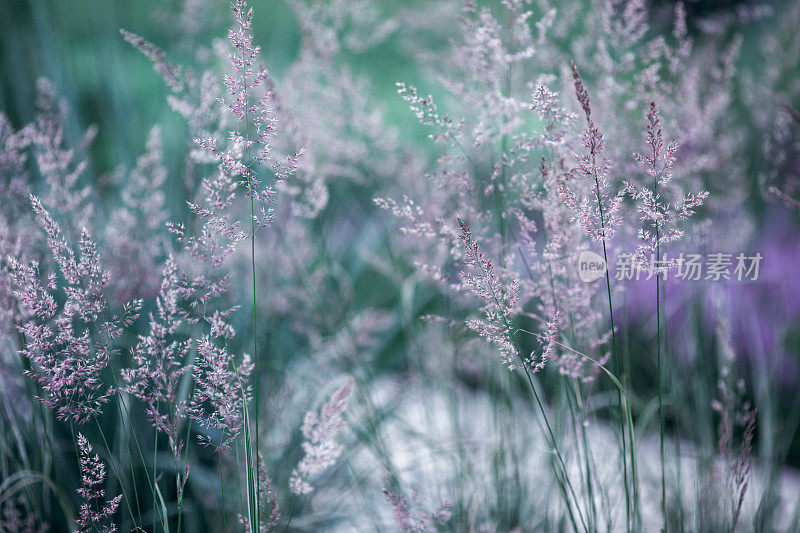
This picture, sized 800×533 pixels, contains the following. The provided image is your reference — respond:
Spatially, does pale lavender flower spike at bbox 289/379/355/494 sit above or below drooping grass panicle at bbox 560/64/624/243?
below

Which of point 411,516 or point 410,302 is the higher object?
point 410,302

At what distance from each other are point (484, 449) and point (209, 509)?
1.91 ft

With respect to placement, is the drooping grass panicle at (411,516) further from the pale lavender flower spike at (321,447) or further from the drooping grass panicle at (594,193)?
the drooping grass panicle at (594,193)

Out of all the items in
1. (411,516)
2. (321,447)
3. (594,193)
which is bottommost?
(411,516)

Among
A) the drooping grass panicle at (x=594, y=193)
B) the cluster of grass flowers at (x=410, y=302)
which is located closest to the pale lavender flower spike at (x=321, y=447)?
the cluster of grass flowers at (x=410, y=302)

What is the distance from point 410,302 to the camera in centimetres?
112

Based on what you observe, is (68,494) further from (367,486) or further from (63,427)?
(367,486)

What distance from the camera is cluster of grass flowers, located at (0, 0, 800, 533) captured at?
1.87 ft

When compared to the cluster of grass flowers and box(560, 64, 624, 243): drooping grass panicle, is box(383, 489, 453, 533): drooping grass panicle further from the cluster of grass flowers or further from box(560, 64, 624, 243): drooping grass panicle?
box(560, 64, 624, 243): drooping grass panicle

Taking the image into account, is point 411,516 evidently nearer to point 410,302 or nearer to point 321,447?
point 321,447

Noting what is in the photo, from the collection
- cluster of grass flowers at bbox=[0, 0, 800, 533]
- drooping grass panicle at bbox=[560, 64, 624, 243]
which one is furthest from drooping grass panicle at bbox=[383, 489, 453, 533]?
drooping grass panicle at bbox=[560, 64, 624, 243]

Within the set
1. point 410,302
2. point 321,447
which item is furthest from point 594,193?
point 410,302

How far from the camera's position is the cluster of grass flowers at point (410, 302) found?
57 cm

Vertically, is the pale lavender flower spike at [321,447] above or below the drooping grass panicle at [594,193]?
below
